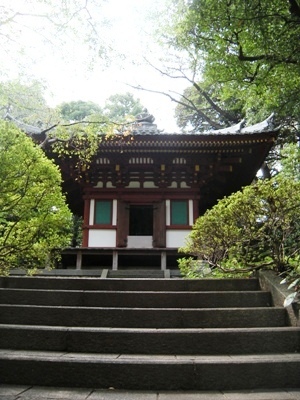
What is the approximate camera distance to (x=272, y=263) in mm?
4605

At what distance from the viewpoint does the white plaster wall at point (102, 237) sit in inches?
402

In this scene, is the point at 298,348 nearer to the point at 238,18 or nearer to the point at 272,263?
the point at 272,263

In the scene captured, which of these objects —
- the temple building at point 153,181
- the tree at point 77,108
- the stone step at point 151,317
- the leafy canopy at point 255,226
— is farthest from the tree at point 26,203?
the tree at point 77,108

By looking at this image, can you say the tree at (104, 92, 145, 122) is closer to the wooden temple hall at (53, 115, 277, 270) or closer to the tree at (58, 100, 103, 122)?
the tree at (58, 100, 103, 122)

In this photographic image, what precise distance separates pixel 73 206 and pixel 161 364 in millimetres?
12116

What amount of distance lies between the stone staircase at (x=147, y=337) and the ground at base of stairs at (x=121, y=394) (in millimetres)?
82

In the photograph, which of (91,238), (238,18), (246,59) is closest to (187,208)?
(91,238)

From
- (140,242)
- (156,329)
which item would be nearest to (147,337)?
(156,329)

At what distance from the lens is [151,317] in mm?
3525

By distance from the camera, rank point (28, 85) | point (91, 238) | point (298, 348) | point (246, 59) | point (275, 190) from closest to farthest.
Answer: point (298, 348) < point (275, 190) < point (246, 59) < point (28, 85) < point (91, 238)

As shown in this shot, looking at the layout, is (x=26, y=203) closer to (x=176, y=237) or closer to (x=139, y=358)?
(x=139, y=358)

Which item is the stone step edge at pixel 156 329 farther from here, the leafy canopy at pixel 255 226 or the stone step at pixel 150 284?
the leafy canopy at pixel 255 226

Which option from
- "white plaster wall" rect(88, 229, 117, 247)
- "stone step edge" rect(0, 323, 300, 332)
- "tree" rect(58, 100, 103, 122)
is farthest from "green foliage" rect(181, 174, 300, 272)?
"tree" rect(58, 100, 103, 122)

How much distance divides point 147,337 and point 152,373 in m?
0.47
